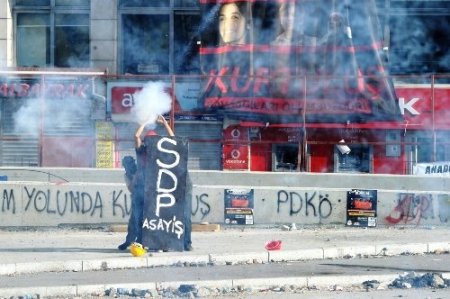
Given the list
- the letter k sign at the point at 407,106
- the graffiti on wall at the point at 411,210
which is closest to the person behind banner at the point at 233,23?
the graffiti on wall at the point at 411,210

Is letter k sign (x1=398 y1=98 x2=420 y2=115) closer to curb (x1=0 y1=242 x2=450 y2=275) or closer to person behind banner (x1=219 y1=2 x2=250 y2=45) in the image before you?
curb (x1=0 y1=242 x2=450 y2=275)

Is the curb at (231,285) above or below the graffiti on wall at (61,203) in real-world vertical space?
below

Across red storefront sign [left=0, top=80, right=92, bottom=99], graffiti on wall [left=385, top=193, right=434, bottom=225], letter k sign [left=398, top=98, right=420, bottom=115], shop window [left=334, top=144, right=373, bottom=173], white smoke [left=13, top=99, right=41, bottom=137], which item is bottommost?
graffiti on wall [left=385, top=193, right=434, bottom=225]

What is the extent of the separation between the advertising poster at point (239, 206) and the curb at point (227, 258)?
298 cm

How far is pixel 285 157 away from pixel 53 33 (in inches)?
199

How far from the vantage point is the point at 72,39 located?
23812mm

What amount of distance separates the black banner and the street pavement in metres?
0.27

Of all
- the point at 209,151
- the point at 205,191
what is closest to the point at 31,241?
the point at 205,191

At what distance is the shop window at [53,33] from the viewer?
21.2 m

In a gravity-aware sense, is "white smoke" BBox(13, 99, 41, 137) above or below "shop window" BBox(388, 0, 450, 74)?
below

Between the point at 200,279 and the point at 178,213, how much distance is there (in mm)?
1939

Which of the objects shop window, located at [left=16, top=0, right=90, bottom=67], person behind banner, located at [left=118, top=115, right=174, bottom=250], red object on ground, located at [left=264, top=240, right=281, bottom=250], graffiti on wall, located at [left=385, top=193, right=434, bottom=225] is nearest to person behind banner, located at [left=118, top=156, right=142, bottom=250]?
person behind banner, located at [left=118, top=115, right=174, bottom=250]

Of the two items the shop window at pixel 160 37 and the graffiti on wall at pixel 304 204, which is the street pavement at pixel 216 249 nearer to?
the graffiti on wall at pixel 304 204

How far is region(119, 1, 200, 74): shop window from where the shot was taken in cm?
1851
